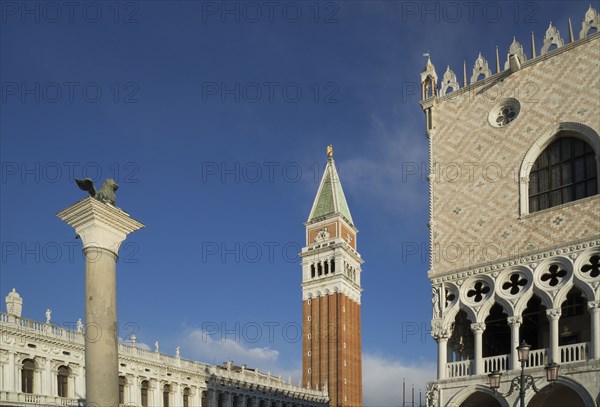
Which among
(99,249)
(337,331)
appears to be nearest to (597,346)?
(99,249)

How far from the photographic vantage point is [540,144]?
914 inches

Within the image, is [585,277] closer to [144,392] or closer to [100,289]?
[100,289]

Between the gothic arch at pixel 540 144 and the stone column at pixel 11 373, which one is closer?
the gothic arch at pixel 540 144

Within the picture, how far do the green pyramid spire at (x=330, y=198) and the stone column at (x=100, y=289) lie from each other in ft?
228

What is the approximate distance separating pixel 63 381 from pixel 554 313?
26.0 m

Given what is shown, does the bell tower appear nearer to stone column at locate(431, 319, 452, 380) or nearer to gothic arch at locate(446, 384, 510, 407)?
stone column at locate(431, 319, 452, 380)

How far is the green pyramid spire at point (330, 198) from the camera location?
277 feet

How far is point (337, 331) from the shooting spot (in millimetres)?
77000

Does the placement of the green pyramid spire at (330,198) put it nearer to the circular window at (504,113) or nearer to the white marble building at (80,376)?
the white marble building at (80,376)

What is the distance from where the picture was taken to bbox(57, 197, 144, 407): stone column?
12680 millimetres

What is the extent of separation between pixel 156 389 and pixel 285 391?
19.4 metres

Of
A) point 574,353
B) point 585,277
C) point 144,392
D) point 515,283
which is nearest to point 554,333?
point 574,353

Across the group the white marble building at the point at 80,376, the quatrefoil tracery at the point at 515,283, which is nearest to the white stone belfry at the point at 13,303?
the white marble building at the point at 80,376

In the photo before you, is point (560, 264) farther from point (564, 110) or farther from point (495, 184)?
point (564, 110)
